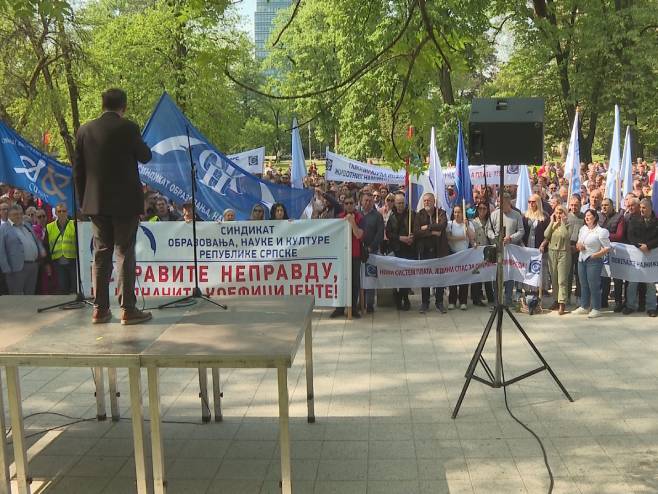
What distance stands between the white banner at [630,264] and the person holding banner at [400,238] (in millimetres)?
3103

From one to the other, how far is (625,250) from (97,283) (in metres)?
8.65

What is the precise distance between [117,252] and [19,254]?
6.66 metres

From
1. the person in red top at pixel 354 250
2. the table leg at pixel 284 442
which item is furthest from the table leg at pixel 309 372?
the person in red top at pixel 354 250

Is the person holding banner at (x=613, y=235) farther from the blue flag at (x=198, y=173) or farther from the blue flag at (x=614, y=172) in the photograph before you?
the blue flag at (x=198, y=173)

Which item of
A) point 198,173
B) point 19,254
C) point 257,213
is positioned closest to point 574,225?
point 257,213

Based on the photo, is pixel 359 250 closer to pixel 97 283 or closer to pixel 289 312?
pixel 289 312

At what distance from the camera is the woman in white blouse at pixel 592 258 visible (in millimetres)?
11078

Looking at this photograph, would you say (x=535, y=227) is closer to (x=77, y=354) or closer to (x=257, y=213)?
(x=257, y=213)

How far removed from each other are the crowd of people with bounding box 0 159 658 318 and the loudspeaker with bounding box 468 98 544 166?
4478 millimetres

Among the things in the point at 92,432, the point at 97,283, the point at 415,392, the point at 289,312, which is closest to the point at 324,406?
the point at 415,392

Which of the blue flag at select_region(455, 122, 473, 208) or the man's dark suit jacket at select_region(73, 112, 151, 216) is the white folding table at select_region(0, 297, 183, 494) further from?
the blue flag at select_region(455, 122, 473, 208)

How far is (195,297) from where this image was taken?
257 inches

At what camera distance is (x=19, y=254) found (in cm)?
1129

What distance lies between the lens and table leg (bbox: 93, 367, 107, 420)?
664 centimetres
